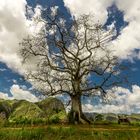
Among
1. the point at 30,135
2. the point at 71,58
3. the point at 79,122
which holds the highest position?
the point at 71,58

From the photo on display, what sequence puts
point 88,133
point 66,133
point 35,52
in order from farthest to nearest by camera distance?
point 35,52 < point 88,133 < point 66,133

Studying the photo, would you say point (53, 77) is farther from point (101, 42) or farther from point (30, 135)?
point (30, 135)

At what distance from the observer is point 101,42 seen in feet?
191

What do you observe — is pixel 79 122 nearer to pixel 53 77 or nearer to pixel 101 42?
pixel 53 77

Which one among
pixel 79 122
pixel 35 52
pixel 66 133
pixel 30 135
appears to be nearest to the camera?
pixel 30 135

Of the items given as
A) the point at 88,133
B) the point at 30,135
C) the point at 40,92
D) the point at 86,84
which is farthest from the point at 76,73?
the point at 30,135

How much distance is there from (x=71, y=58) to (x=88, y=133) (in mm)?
26839

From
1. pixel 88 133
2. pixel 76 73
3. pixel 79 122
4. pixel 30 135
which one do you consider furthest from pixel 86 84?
pixel 30 135

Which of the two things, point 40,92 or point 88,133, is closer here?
point 88,133

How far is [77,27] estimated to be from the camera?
191ft

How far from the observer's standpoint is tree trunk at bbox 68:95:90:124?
54.2 metres

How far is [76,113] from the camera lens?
55.0 m

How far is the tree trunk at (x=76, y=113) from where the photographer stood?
178 feet

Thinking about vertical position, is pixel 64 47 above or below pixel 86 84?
above
